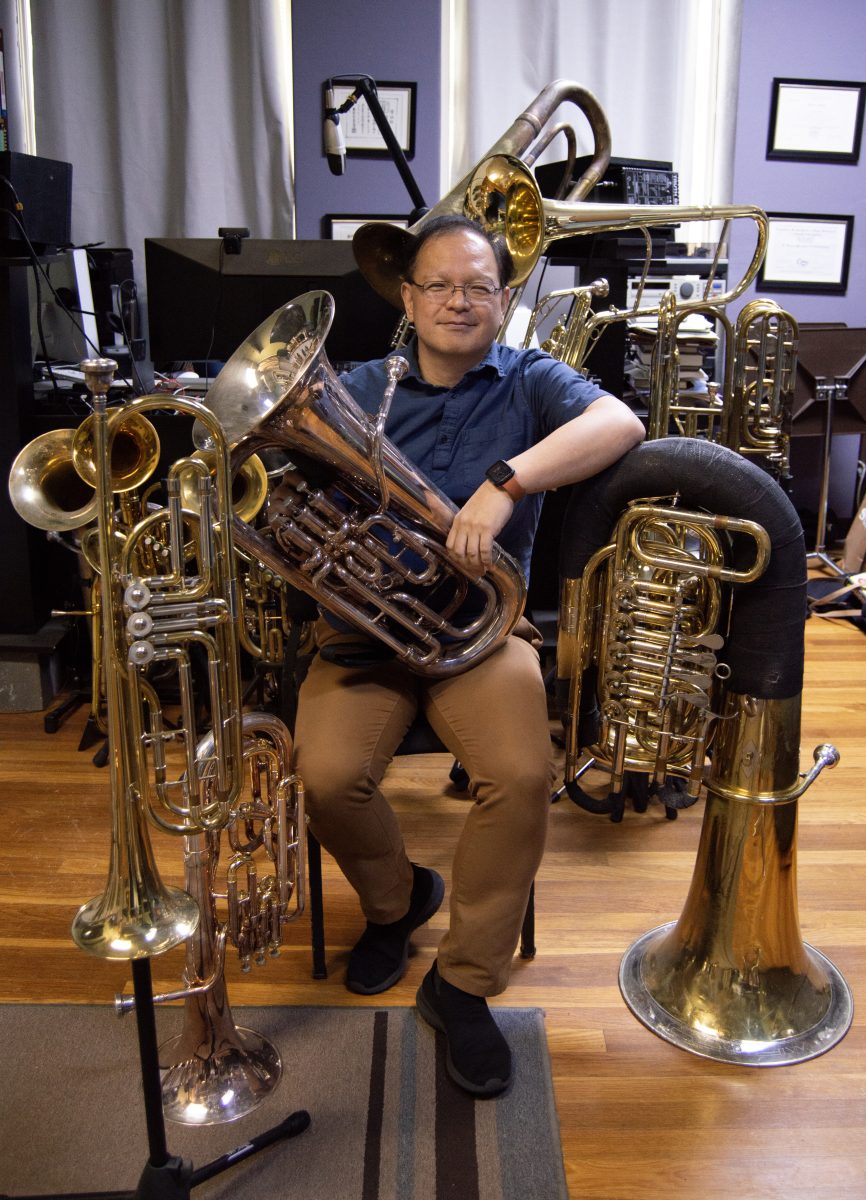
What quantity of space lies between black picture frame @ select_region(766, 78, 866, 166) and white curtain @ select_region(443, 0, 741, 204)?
0.26m

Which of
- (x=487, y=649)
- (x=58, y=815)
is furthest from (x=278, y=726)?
(x=58, y=815)

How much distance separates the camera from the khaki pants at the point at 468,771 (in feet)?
5.44

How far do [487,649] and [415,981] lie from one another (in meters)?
0.63

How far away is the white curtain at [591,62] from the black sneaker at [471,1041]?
3478 millimetres

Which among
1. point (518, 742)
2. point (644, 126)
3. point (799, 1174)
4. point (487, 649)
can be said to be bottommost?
point (799, 1174)

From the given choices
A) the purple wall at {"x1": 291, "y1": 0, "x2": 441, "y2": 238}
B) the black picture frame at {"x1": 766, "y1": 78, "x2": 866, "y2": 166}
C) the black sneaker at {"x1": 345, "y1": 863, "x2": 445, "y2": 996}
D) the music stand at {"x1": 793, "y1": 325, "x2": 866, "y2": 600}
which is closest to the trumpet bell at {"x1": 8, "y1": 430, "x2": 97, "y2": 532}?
the black sneaker at {"x1": 345, "y1": 863, "x2": 445, "y2": 996}

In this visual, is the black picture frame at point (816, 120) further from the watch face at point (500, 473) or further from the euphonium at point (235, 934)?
the euphonium at point (235, 934)

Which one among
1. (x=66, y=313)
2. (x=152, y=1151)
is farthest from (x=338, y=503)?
(x=66, y=313)

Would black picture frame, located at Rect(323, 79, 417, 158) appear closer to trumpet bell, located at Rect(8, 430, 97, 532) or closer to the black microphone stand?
the black microphone stand

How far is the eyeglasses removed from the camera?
67.8 inches

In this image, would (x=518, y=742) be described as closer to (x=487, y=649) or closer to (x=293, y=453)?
(x=487, y=649)

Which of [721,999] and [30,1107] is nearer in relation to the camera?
[30,1107]

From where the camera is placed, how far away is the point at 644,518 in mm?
1619

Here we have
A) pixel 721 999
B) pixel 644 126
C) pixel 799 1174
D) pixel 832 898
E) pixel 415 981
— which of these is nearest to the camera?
pixel 799 1174
